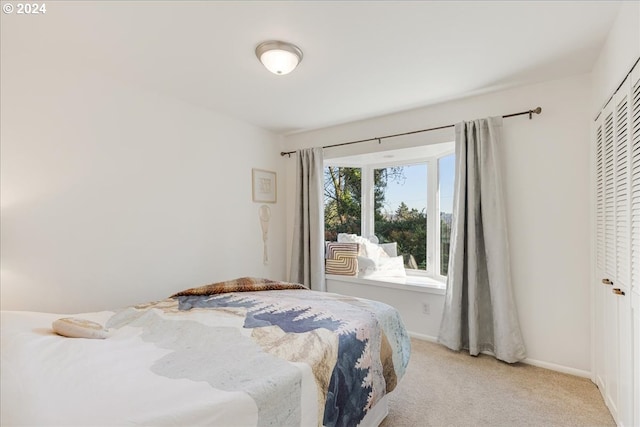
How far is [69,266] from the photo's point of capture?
214 cm

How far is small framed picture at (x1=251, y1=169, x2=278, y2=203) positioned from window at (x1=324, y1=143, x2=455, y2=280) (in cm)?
76

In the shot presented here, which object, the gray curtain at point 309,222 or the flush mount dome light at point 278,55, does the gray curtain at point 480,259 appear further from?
the flush mount dome light at point 278,55

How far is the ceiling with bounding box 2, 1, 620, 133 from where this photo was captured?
161 cm

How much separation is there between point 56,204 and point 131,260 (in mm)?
652

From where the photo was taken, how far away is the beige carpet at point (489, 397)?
72.1 inches

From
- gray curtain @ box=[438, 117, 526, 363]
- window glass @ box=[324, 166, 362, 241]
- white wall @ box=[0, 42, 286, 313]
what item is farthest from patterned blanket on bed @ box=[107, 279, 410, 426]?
window glass @ box=[324, 166, 362, 241]

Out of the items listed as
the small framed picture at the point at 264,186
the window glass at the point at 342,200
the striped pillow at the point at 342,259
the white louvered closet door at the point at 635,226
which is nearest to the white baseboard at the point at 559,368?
the white louvered closet door at the point at 635,226

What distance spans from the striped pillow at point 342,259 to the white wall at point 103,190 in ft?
3.73

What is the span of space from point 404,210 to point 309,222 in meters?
1.20

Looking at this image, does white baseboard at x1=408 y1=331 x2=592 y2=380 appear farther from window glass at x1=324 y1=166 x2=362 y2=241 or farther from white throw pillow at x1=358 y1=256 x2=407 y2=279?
window glass at x1=324 y1=166 x2=362 y2=241

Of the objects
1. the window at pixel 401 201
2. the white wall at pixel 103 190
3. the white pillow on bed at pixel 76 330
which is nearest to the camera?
the white pillow on bed at pixel 76 330

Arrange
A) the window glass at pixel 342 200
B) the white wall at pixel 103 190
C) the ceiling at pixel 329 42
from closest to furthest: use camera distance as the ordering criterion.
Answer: the ceiling at pixel 329 42 < the white wall at pixel 103 190 < the window glass at pixel 342 200

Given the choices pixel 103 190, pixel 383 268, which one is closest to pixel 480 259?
pixel 383 268

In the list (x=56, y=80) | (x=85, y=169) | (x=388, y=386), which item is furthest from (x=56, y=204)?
(x=388, y=386)
